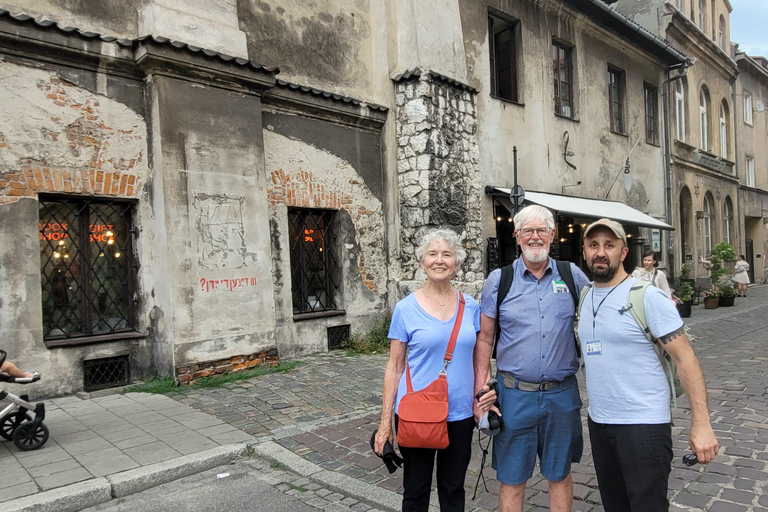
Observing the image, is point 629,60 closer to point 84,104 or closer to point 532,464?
point 84,104

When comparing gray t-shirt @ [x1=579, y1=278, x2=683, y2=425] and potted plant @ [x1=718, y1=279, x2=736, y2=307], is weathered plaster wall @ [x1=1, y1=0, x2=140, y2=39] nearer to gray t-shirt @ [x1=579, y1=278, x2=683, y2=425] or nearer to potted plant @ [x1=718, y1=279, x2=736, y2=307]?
gray t-shirt @ [x1=579, y1=278, x2=683, y2=425]

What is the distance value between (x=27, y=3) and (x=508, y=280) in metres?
6.32

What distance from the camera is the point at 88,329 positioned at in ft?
21.3

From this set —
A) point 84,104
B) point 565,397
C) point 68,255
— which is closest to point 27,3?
point 84,104

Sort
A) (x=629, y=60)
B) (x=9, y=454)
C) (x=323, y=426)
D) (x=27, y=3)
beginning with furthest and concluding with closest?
1. (x=629, y=60)
2. (x=27, y=3)
3. (x=323, y=426)
4. (x=9, y=454)

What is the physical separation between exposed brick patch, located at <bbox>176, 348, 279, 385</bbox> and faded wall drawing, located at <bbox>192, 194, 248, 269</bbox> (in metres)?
1.21

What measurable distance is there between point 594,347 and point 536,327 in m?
0.30

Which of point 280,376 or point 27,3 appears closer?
point 27,3

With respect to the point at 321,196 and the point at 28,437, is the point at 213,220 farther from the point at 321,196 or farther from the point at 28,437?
the point at 28,437

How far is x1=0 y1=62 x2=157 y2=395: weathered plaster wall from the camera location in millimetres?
5828

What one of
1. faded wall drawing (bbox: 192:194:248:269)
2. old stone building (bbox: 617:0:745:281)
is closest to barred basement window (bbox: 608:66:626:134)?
old stone building (bbox: 617:0:745:281)

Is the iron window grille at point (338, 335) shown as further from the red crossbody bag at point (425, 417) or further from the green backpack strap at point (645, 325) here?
the green backpack strap at point (645, 325)

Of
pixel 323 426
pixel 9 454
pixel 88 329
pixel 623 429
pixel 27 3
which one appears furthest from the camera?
pixel 88 329

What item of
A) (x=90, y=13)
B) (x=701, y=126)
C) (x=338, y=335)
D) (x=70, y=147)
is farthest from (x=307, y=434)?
(x=701, y=126)
